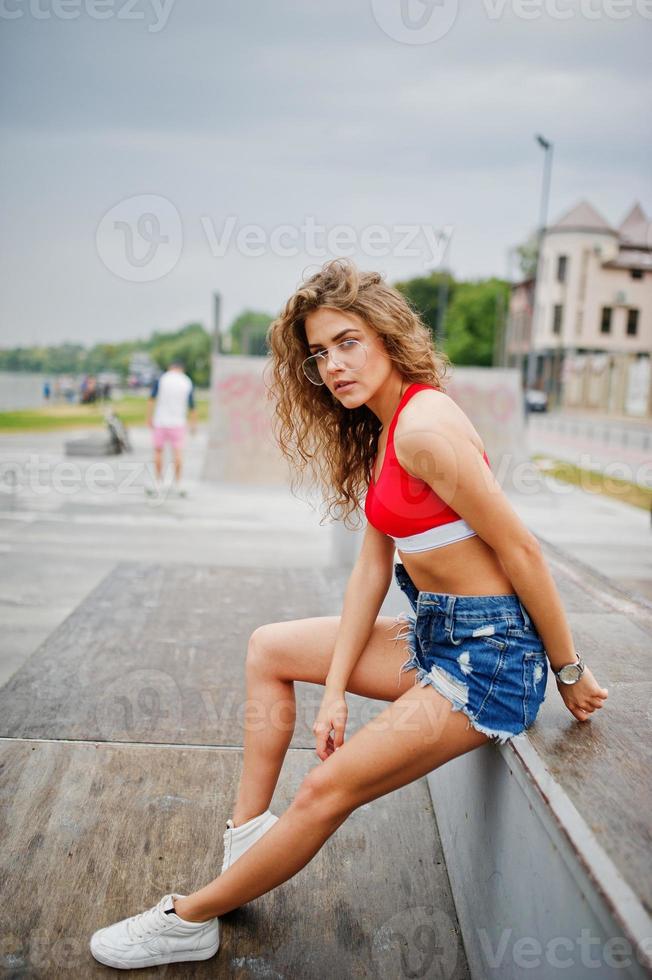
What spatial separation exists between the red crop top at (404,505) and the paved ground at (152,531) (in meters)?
2.47

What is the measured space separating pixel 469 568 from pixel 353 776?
1.66 ft

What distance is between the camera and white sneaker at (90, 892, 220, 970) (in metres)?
1.72

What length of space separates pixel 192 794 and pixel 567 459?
16.6 meters

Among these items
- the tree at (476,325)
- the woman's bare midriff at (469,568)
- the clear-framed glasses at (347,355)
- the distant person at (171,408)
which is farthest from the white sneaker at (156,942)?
the tree at (476,325)

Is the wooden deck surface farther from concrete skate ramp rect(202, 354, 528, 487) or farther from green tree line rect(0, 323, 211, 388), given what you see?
green tree line rect(0, 323, 211, 388)

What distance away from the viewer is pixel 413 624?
195 cm

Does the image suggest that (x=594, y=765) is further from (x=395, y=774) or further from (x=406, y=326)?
(x=406, y=326)

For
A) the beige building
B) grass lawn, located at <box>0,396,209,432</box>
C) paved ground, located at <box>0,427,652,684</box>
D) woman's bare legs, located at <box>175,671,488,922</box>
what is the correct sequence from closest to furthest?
woman's bare legs, located at <box>175,671,488,922</box> → paved ground, located at <box>0,427,652,684</box> → grass lawn, located at <box>0,396,209,432</box> → the beige building

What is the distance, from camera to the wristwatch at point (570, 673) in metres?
1.71

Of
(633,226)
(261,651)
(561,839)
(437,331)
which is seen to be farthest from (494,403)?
(633,226)

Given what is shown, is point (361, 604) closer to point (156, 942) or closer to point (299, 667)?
point (299, 667)

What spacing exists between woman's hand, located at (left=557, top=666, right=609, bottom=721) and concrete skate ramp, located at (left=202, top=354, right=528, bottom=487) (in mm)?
9397

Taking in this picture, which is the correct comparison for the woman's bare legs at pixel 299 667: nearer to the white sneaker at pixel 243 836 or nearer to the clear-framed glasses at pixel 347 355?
the white sneaker at pixel 243 836

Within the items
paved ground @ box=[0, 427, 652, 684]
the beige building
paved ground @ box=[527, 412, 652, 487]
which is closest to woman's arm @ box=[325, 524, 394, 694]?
paved ground @ box=[0, 427, 652, 684]
